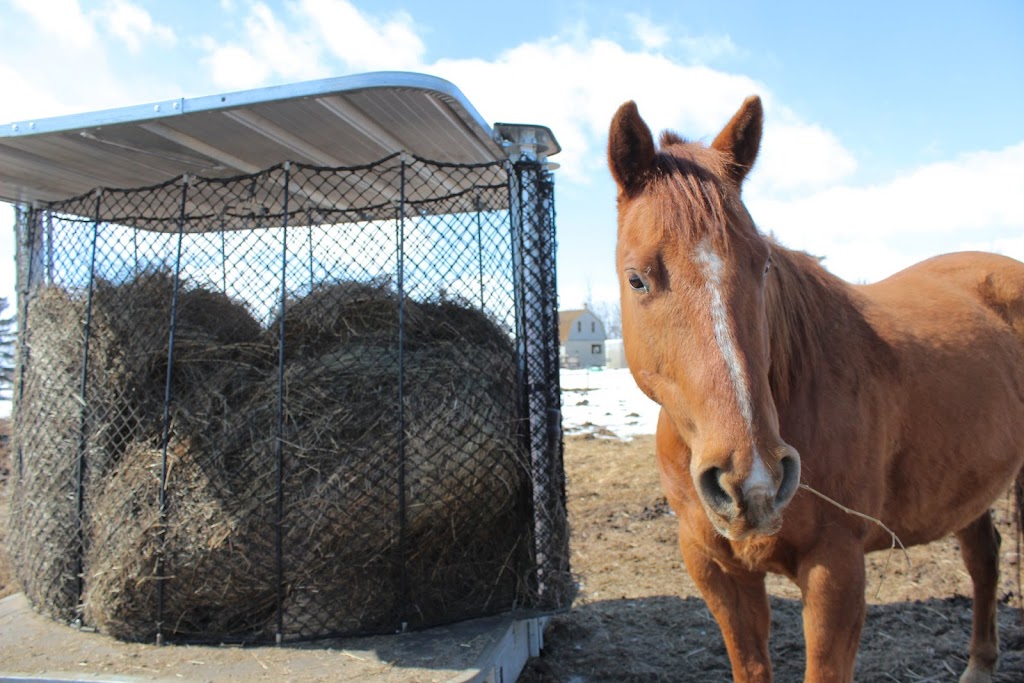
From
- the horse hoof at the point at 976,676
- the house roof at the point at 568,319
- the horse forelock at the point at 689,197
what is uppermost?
the house roof at the point at 568,319

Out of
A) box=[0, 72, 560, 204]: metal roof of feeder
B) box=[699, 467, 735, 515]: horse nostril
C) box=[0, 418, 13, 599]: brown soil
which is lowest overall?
box=[0, 418, 13, 599]: brown soil

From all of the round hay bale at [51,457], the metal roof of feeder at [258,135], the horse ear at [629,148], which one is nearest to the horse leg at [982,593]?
the horse ear at [629,148]

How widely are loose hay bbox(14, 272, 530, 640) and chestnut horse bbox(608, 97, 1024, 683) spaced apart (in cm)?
106

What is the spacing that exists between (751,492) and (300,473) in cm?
215

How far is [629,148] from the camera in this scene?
7.36ft

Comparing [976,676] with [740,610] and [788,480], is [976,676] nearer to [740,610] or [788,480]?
[740,610]

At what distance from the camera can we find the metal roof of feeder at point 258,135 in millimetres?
2801

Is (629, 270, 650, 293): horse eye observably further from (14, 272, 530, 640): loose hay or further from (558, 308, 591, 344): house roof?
(558, 308, 591, 344): house roof

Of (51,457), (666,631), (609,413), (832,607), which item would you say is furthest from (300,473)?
(609,413)

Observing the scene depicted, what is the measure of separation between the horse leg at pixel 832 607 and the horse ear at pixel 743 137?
133 cm

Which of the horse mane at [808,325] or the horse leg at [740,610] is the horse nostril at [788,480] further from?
the horse leg at [740,610]

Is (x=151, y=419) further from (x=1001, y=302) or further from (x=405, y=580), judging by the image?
(x=1001, y=302)

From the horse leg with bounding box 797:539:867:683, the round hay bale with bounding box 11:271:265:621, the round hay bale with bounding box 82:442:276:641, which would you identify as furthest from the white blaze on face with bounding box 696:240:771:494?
the round hay bale with bounding box 11:271:265:621

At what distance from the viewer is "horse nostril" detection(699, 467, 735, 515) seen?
5.55ft
